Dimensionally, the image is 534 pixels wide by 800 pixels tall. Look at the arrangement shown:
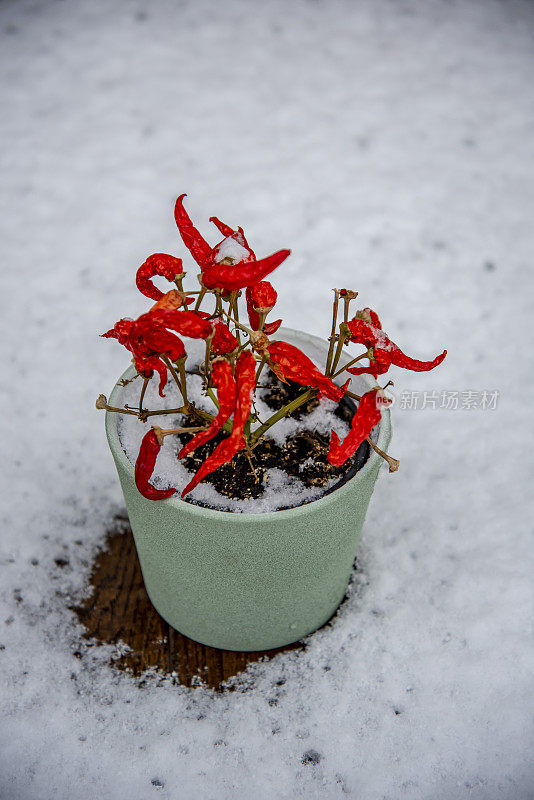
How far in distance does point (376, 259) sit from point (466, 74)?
631mm

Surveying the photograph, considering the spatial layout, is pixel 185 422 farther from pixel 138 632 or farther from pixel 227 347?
pixel 138 632

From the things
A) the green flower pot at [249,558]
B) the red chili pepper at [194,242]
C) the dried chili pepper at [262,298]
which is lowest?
the green flower pot at [249,558]

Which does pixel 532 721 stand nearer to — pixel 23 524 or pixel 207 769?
pixel 207 769

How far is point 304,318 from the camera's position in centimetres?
119

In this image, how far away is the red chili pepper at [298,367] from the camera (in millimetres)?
588

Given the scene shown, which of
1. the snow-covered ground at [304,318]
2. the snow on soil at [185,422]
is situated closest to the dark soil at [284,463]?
the snow on soil at [185,422]

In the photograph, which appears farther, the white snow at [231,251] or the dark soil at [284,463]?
the dark soil at [284,463]

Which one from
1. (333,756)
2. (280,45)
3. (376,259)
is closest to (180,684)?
(333,756)

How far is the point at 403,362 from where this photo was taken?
0.61 m

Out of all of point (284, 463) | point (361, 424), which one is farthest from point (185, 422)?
point (361, 424)

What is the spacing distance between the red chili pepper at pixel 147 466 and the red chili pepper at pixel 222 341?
0.29ft

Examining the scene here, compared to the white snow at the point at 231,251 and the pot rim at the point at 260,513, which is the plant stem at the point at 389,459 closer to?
the pot rim at the point at 260,513

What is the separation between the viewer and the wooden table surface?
81 centimetres

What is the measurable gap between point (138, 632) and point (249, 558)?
250mm
